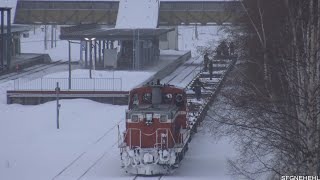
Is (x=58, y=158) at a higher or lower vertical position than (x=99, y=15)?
lower

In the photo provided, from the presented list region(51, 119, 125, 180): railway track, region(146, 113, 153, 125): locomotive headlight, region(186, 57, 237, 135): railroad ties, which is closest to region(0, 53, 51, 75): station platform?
region(186, 57, 237, 135): railroad ties

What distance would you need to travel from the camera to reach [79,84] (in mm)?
40031

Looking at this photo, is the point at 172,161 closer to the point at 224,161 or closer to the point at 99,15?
the point at 224,161

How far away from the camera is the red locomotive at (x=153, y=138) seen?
65.3ft

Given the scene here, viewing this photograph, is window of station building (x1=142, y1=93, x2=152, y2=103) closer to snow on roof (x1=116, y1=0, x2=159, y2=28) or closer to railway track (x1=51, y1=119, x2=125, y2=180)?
railway track (x1=51, y1=119, x2=125, y2=180)

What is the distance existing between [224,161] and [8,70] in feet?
112

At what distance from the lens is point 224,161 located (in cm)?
2245

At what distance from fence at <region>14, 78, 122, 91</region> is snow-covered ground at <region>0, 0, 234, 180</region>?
8.44ft

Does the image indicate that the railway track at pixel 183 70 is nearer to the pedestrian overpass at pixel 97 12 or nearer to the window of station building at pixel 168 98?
the pedestrian overpass at pixel 97 12

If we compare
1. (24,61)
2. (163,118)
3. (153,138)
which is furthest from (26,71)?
(163,118)

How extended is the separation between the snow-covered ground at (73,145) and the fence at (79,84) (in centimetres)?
257

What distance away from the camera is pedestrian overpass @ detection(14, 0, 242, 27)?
6306cm

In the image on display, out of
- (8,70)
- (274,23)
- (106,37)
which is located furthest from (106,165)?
(8,70)

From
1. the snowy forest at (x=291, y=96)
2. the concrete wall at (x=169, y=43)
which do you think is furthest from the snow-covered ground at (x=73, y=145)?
the concrete wall at (x=169, y=43)
